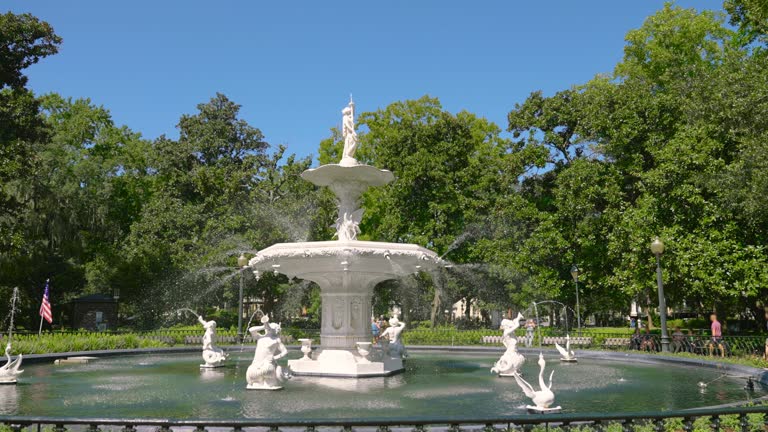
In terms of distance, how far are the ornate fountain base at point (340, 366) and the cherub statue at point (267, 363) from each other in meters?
2.60

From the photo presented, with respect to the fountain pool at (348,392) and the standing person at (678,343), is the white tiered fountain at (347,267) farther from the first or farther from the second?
the standing person at (678,343)

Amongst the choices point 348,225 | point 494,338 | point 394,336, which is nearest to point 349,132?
point 348,225

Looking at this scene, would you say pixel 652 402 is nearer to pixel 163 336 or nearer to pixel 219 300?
pixel 163 336

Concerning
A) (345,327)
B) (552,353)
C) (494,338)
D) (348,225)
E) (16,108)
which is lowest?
(552,353)

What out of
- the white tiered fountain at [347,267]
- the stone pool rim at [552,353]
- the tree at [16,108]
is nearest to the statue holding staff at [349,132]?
the white tiered fountain at [347,267]

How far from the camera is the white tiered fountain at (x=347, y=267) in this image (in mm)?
13547

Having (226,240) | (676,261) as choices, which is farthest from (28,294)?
(676,261)

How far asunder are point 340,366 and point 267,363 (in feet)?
9.99

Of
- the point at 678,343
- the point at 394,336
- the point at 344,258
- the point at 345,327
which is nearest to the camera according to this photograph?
the point at 344,258

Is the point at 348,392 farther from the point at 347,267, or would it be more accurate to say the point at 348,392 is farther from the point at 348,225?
the point at 348,225

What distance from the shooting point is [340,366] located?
14.0m

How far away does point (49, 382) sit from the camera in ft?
41.9

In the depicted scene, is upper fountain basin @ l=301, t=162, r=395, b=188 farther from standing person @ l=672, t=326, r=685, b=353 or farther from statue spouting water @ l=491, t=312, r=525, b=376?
standing person @ l=672, t=326, r=685, b=353

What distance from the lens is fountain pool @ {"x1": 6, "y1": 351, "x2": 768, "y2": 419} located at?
901 centimetres
